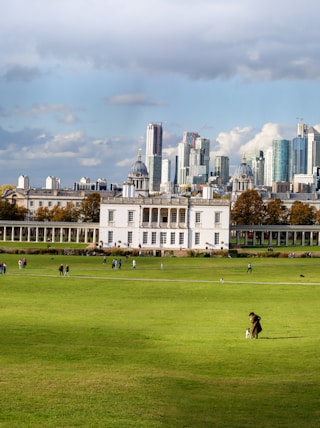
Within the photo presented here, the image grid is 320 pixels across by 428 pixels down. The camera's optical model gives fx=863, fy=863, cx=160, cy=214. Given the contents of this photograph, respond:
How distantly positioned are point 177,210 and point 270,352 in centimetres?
10156

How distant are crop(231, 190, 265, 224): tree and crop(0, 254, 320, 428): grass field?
317 ft

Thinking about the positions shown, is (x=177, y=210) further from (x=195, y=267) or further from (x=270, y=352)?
(x=270, y=352)

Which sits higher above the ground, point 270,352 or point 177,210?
point 177,210

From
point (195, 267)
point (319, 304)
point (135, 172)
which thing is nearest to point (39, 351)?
point (319, 304)

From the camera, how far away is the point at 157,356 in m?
30.7

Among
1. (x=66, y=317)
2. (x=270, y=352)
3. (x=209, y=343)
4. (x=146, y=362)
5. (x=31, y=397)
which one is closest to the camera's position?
(x=31, y=397)

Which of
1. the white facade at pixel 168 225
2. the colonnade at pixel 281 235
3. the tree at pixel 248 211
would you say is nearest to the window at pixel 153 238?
the white facade at pixel 168 225

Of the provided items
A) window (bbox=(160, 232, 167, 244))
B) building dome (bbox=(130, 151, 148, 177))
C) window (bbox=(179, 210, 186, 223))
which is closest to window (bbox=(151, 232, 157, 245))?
window (bbox=(160, 232, 167, 244))

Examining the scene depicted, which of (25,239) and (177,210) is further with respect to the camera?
(25,239)

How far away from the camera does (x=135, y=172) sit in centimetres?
19838

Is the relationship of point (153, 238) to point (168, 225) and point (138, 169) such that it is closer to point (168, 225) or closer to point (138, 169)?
point (168, 225)

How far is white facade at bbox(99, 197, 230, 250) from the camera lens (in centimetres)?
13138

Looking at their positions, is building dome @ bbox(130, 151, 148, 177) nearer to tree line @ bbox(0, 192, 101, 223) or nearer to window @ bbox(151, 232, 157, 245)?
tree line @ bbox(0, 192, 101, 223)

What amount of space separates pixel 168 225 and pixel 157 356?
10236 centimetres
